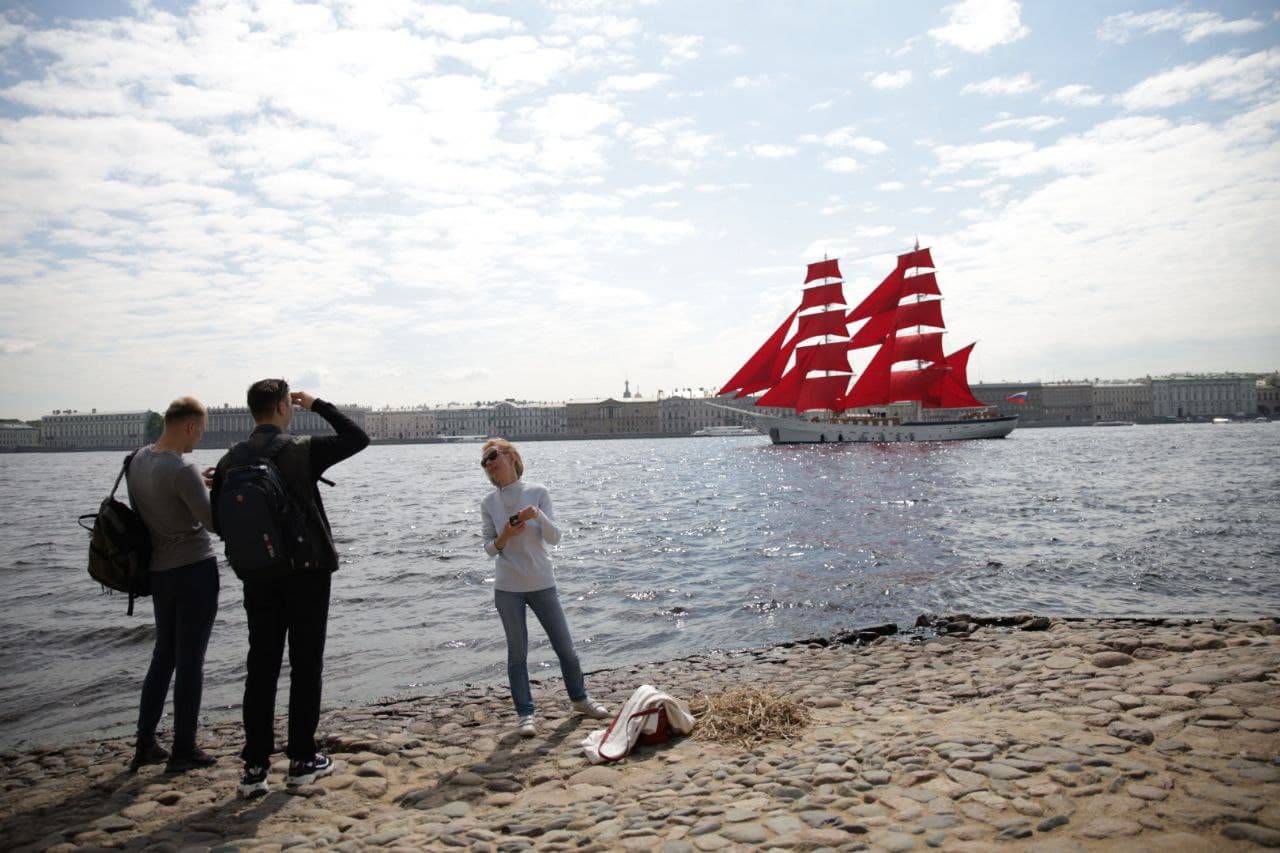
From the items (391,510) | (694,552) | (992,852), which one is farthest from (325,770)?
(391,510)

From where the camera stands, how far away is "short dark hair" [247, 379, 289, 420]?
3.64 m

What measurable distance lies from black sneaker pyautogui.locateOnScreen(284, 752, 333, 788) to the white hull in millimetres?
69027

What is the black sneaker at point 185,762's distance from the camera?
13.5 ft

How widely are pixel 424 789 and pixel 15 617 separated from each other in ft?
29.3

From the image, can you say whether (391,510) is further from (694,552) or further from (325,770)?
(325,770)

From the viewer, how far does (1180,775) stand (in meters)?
3.09

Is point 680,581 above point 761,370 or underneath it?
underneath

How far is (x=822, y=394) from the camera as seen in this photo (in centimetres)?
6688

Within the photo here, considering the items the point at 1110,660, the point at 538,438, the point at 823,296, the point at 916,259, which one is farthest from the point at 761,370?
the point at 538,438

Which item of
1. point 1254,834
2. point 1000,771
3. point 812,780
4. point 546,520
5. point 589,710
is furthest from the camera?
point 589,710

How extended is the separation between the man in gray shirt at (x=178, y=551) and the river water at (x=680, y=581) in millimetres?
2120

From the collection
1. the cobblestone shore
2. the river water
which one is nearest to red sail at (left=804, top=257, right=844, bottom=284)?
the river water

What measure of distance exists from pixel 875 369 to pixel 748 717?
209 feet

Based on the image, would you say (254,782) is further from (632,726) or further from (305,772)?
(632,726)
